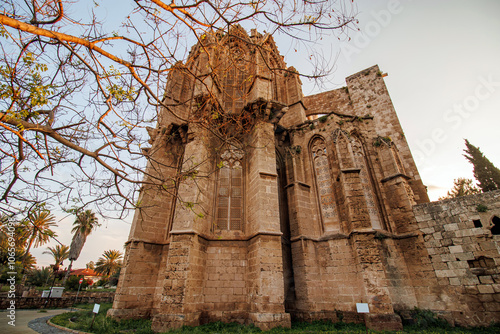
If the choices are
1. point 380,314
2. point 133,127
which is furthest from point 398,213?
point 133,127

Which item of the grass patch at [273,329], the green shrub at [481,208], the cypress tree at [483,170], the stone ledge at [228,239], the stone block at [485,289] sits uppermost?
the cypress tree at [483,170]

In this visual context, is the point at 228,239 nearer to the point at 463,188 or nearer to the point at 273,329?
the point at 273,329

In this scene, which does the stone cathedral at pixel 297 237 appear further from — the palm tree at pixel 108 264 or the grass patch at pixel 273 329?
the palm tree at pixel 108 264

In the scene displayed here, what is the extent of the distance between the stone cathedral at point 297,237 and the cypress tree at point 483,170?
12.4m

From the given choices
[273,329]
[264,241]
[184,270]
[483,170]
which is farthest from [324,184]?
[483,170]

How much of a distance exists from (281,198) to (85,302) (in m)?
20.6

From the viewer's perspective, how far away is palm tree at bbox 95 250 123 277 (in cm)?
3831

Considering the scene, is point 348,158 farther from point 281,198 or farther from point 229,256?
point 229,256

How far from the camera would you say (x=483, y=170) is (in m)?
18.4

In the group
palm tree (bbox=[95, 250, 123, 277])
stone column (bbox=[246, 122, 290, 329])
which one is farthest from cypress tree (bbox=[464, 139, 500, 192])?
palm tree (bbox=[95, 250, 123, 277])

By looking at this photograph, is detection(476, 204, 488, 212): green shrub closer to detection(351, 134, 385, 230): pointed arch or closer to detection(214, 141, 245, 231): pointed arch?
detection(351, 134, 385, 230): pointed arch

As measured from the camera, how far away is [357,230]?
8000 mm

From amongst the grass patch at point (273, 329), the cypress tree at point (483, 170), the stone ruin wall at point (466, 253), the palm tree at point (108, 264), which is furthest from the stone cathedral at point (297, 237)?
the palm tree at point (108, 264)

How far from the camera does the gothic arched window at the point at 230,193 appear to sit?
865 centimetres
